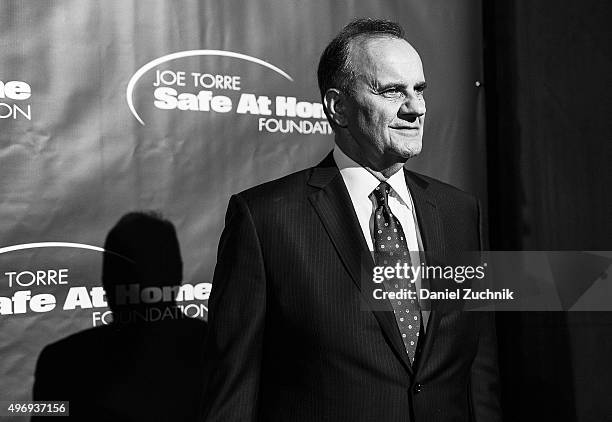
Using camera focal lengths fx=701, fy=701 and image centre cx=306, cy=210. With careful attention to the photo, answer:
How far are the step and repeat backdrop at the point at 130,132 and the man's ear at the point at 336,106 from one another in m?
0.82

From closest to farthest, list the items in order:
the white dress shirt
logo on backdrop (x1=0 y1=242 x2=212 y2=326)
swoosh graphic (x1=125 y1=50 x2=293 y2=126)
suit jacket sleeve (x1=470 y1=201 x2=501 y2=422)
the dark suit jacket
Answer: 1. the dark suit jacket
2. the white dress shirt
3. suit jacket sleeve (x1=470 y1=201 x2=501 y2=422)
4. logo on backdrop (x1=0 y1=242 x2=212 y2=326)
5. swoosh graphic (x1=125 y1=50 x2=293 y2=126)

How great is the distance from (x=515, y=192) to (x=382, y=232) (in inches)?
62.8

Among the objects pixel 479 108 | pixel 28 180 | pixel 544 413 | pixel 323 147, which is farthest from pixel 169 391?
pixel 479 108

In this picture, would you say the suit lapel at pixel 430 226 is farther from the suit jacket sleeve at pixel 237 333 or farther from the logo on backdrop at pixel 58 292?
the logo on backdrop at pixel 58 292

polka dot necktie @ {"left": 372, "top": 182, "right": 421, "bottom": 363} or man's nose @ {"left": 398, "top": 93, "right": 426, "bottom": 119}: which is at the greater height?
man's nose @ {"left": 398, "top": 93, "right": 426, "bottom": 119}

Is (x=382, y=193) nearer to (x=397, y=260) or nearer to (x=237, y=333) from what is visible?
(x=397, y=260)

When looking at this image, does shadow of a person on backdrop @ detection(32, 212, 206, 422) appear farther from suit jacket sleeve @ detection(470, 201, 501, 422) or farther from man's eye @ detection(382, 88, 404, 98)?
man's eye @ detection(382, 88, 404, 98)

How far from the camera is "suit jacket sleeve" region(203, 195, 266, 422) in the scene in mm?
1552

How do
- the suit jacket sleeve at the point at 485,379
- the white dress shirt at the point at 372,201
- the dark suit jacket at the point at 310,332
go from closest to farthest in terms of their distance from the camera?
the dark suit jacket at the point at 310,332 < the white dress shirt at the point at 372,201 < the suit jacket sleeve at the point at 485,379

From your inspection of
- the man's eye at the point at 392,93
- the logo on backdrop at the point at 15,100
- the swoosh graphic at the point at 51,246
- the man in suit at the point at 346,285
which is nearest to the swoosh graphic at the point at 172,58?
the logo on backdrop at the point at 15,100

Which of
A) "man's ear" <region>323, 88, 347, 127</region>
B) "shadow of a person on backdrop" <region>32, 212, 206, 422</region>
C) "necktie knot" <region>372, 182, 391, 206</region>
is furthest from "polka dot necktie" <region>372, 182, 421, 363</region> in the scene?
"shadow of a person on backdrop" <region>32, 212, 206, 422</region>

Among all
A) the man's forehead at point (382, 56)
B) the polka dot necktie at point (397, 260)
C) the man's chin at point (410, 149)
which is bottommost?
the polka dot necktie at point (397, 260)

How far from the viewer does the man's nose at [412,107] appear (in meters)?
1.67

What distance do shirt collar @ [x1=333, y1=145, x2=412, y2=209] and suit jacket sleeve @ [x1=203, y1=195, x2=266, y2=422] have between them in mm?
269
